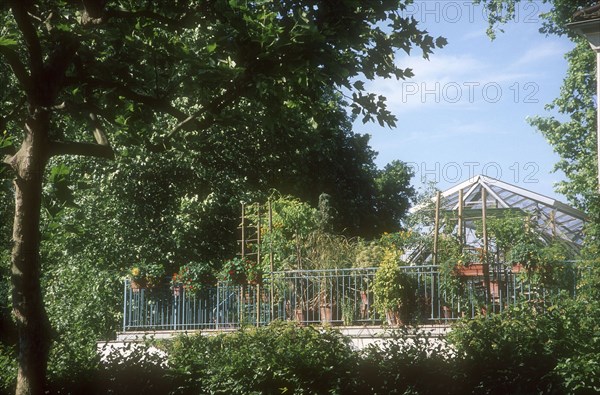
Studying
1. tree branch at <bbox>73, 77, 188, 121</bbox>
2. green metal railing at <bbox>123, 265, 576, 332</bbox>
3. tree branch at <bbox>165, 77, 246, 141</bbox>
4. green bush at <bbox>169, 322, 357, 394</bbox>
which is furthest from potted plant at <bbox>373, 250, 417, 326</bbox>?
tree branch at <bbox>73, 77, 188, 121</bbox>

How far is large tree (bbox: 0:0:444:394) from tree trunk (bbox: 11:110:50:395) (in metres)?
0.01

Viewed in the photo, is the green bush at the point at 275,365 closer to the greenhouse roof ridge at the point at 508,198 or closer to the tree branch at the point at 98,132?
the tree branch at the point at 98,132

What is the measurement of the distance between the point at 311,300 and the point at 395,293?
234cm

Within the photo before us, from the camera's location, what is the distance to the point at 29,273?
9.51 m

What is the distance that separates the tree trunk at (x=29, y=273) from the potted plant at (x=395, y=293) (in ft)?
23.0

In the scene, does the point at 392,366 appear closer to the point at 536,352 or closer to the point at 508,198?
the point at 536,352

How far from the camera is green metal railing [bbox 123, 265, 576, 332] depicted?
14141 millimetres

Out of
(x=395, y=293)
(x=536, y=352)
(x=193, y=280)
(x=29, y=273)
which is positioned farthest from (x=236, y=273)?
(x=536, y=352)

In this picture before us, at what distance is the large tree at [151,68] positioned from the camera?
922 cm

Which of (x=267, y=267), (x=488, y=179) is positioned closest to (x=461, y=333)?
(x=267, y=267)

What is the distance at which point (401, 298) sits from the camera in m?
14.8

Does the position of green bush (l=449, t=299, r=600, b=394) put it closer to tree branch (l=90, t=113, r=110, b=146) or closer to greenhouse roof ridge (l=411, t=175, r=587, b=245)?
tree branch (l=90, t=113, r=110, b=146)

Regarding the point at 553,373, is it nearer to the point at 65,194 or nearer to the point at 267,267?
the point at 65,194

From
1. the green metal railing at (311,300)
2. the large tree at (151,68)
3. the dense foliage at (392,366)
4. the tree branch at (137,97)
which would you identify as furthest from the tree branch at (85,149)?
the green metal railing at (311,300)
